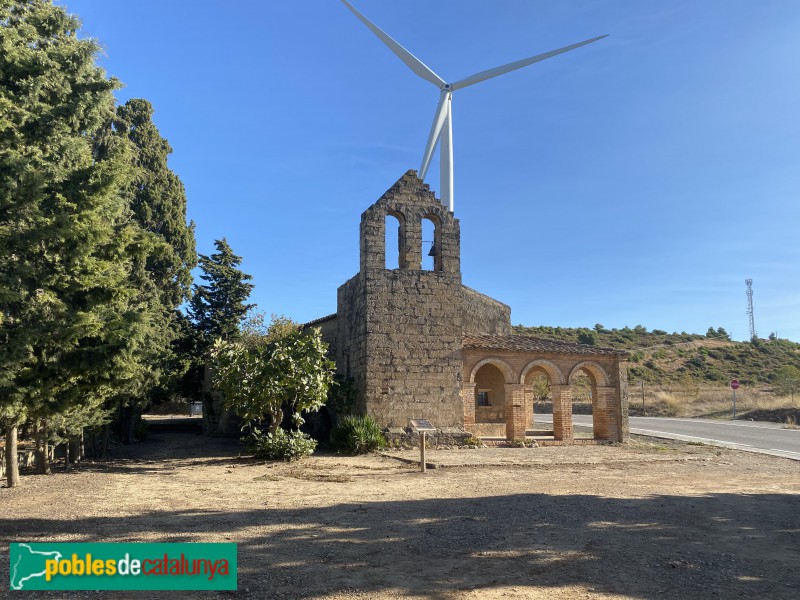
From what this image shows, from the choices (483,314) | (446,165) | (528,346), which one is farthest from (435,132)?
(528,346)

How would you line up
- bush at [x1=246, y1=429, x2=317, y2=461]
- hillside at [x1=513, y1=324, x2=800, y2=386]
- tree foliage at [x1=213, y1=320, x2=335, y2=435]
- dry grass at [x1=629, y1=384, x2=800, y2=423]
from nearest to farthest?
tree foliage at [x1=213, y1=320, x2=335, y2=435] < bush at [x1=246, y1=429, x2=317, y2=461] < dry grass at [x1=629, y1=384, x2=800, y2=423] < hillside at [x1=513, y1=324, x2=800, y2=386]

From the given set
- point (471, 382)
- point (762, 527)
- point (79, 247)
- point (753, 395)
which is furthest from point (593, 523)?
point (753, 395)

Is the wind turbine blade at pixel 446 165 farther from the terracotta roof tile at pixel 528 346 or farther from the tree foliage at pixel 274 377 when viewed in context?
the tree foliage at pixel 274 377

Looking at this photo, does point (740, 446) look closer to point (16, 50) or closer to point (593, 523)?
point (593, 523)

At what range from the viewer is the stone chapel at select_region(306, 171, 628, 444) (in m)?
17.6

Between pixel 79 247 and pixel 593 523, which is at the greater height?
pixel 79 247

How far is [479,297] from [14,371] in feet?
65.8

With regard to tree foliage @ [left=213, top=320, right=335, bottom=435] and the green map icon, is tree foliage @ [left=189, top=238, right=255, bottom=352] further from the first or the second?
the green map icon

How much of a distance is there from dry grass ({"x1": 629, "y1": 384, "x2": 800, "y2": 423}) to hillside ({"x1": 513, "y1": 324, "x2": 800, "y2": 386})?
4787mm

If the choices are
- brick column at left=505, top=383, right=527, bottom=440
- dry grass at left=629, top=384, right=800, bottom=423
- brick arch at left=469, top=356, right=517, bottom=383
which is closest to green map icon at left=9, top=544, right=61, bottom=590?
brick arch at left=469, top=356, right=517, bottom=383

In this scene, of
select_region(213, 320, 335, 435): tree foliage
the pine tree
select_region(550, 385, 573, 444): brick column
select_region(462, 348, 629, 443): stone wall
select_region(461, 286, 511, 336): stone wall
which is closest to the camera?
the pine tree

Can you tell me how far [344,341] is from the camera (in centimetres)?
1983

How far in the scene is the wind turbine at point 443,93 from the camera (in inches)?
1087

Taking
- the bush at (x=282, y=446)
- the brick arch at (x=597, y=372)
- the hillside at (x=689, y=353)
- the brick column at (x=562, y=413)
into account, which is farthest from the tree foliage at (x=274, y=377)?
the hillside at (x=689, y=353)
